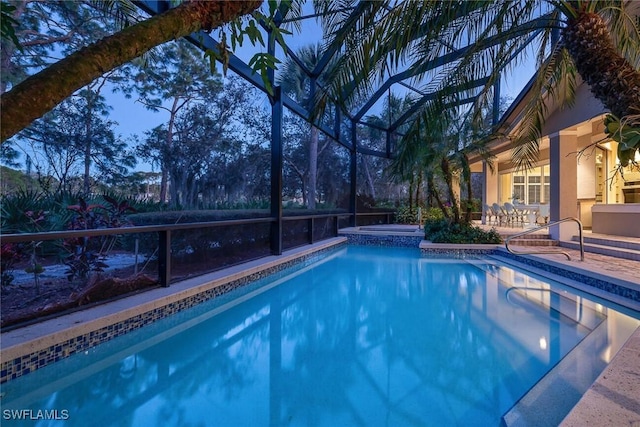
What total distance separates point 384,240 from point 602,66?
9.47 m

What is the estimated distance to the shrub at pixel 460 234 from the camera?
974 centimetres

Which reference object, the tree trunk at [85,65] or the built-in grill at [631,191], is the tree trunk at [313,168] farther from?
the built-in grill at [631,191]

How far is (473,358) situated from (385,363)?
873 mm

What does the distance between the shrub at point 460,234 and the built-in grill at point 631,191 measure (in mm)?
3909

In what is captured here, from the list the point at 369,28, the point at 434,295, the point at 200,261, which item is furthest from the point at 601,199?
the point at 200,261

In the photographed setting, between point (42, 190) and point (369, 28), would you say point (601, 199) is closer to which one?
point (369, 28)

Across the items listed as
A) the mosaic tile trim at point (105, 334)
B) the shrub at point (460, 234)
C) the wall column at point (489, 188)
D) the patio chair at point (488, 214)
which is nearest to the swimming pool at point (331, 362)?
the mosaic tile trim at point (105, 334)

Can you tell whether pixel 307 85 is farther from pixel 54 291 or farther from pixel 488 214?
pixel 488 214

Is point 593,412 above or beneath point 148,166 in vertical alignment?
beneath

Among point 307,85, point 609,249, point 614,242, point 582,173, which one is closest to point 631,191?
point 582,173

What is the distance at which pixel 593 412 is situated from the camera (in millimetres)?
1858

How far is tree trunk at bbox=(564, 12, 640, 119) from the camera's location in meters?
2.17

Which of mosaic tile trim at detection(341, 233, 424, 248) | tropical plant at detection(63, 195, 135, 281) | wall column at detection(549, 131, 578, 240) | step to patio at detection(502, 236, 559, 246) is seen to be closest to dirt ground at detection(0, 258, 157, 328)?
tropical plant at detection(63, 195, 135, 281)

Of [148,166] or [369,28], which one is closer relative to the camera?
[369,28]
